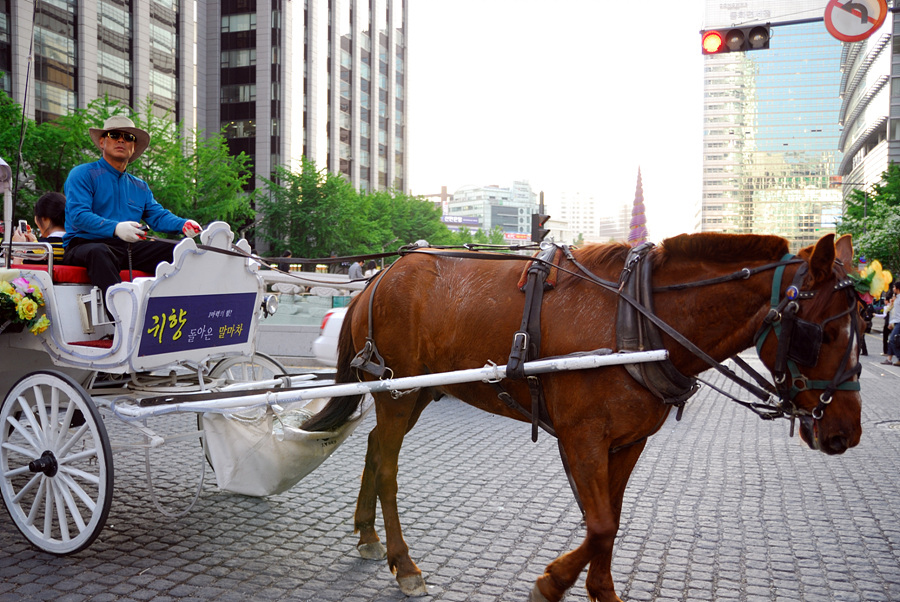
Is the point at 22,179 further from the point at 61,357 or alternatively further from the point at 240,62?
the point at 240,62

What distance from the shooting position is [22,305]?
14.5 feet

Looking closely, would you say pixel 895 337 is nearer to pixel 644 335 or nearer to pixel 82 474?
pixel 644 335

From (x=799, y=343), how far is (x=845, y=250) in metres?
0.52

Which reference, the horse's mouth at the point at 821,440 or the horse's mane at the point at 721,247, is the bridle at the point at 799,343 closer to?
the horse's mouth at the point at 821,440

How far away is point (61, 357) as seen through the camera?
472 cm

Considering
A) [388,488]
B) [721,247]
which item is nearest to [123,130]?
[388,488]

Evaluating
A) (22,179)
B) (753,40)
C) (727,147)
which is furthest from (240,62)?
(727,147)

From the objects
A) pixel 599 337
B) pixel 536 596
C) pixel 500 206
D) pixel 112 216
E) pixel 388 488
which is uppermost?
pixel 500 206

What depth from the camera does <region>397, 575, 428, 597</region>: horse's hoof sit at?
382 centimetres

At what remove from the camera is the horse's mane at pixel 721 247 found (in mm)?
3209

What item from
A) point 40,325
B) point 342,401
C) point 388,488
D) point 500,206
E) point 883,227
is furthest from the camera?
point 500,206

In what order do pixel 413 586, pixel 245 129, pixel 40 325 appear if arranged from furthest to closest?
pixel 245 129 < pixel 40 325 < pixel 413 586

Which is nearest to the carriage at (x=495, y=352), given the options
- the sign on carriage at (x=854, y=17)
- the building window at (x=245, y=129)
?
the sign on carriage at (x=854, y=17)

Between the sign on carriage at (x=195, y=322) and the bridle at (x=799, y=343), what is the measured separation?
11.6ft
